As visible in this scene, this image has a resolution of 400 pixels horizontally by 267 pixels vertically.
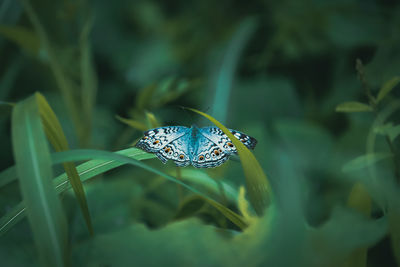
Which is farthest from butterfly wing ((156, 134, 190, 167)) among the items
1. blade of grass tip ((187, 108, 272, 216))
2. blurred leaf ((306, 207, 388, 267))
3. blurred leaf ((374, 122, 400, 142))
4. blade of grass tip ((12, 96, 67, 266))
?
blurred leaf ((374, 122, 400, 142))

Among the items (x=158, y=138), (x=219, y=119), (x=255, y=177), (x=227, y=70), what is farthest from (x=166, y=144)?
(x=227, y=70)

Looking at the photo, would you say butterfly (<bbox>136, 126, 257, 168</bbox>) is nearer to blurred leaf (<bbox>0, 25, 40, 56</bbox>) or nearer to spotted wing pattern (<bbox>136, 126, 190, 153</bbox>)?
spotted wing pattern (<bbox>136, 126, 190, 153</bbox>)

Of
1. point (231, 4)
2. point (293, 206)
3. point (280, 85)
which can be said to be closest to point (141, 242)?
point (293, 206)

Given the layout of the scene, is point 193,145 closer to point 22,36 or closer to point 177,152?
point 177,152

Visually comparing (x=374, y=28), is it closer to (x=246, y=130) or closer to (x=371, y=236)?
(x=246, y=130)

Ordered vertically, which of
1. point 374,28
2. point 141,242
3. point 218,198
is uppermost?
point 374,28
